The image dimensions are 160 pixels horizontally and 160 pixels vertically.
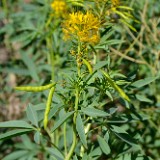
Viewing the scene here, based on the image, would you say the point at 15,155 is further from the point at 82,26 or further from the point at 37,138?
the point at 82,26

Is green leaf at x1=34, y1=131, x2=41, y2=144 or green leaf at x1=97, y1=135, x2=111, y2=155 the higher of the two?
green leaf at x1=34, y1=131, x2=41, y2=144

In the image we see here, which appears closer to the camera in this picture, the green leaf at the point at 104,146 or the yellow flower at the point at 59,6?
the green leaf at the point at 104,146

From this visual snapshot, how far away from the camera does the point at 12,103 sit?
113 inches

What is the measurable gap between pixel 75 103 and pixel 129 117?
14.4 inches

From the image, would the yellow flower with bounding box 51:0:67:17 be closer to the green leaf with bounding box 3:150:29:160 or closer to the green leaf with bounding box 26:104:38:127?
the green leaf with bounding box 26:104:38:127

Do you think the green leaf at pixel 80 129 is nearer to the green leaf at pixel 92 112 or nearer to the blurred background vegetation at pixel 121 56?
the green leaf at pixel 92 112

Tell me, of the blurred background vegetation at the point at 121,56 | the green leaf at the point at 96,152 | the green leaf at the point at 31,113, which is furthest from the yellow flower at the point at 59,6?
the green leaf at the point at 96,152

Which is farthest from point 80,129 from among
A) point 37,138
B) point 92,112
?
point 37,138

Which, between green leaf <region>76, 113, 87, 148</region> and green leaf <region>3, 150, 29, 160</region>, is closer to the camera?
green leaf <region>76, 113, 87, 148</region>

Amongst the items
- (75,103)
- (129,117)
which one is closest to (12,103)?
(129,117)

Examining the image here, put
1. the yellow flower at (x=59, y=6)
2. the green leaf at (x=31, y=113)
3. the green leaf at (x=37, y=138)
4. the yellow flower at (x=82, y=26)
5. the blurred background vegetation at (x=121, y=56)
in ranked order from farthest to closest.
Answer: the blurred background vegetation at (x=121, y=56)
the yellow flower at (x=59, y=6)
the green leaf at (x=31, y=113)
the green leaf at (x=37, y=138)
the yellow flower at (x=82, y=26)

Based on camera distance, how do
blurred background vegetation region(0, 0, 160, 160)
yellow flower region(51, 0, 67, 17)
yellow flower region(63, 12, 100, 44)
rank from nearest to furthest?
yellow flower region(63, 12, 100, 44), yellow flower region(51, 0, 67, 17), blurred background vegetation region(0, 0, 160, 160)

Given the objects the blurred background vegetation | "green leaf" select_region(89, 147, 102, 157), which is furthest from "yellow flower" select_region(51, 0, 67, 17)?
"green leaf" select_region(89, 147, 102, 157)

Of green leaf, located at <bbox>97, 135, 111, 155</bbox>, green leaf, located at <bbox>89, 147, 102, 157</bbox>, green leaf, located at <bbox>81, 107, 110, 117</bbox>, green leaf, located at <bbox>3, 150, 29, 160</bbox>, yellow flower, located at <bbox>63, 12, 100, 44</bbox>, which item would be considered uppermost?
yellow flower, located at <bbox>63, 12, 100, 44</bbox>
